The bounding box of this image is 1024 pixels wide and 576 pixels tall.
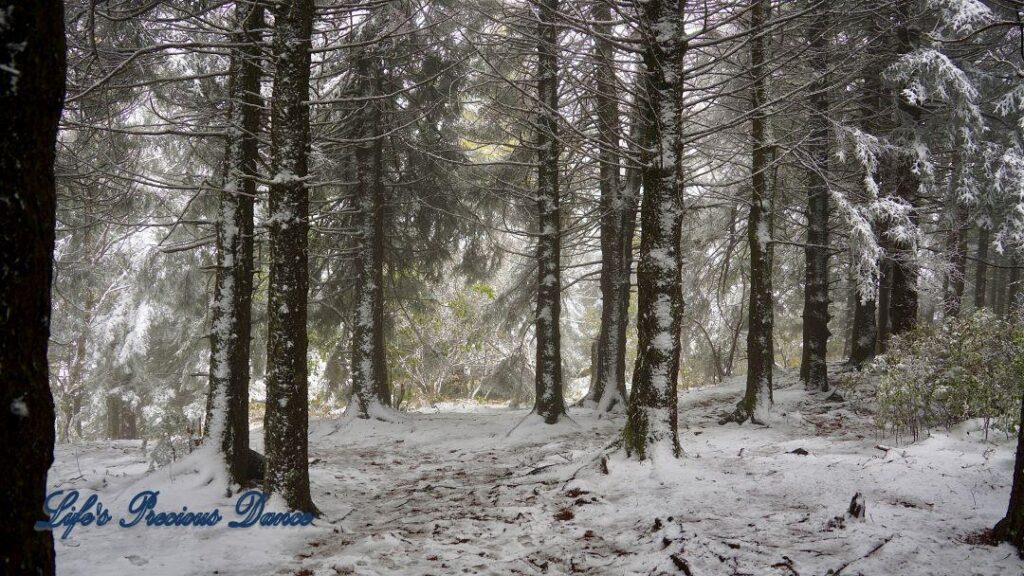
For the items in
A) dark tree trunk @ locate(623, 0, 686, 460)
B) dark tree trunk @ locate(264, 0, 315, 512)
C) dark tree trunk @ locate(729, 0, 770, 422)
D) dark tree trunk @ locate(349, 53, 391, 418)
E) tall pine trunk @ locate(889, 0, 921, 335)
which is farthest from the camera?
dark tree trunk @ locate(349, 53, 391, 418)

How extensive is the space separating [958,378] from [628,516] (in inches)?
158

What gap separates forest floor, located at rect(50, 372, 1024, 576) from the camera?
370 centimetres

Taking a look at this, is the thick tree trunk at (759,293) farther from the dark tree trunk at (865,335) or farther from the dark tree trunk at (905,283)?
the dark tree trunk at (865,335)

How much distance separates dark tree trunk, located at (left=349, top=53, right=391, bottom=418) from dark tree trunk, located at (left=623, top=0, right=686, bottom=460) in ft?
23.5

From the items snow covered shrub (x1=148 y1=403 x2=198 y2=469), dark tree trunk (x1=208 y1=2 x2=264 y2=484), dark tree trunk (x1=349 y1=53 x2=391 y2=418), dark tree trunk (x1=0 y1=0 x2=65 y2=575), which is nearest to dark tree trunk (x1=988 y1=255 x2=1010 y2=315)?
dark tree trunk (x1=349 y1=53 x2=391 y2=418)

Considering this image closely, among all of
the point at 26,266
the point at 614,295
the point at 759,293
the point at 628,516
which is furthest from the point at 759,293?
the point at 26,266

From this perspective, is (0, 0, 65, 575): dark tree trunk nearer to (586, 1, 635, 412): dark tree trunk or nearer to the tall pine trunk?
(586, 1, 635, 412): dark tree trunk

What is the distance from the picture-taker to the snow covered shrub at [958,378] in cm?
553

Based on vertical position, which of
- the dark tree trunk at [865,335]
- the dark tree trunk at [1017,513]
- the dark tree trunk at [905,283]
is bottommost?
the dark tree trunk at [1017,513]

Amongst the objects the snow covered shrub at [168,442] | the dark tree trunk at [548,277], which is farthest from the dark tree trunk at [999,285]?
the snow covered shrub at [168,442]

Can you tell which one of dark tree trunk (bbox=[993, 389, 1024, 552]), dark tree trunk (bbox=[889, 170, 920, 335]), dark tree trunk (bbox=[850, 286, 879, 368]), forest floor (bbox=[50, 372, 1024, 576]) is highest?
dark tree trunk (bbox=[889, 170, 920, 335])

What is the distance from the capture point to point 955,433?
5746 millimetres

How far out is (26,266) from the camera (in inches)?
79.0

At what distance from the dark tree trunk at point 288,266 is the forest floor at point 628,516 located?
0.59 metres
